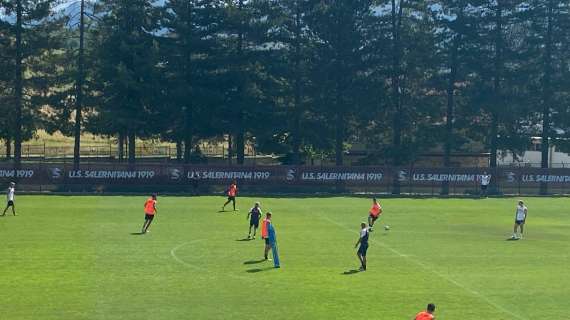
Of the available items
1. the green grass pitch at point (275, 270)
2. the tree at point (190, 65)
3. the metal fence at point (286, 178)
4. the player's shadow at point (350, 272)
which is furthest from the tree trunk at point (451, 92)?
the player's shadow at point (350, 272)

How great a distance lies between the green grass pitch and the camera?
21328mm

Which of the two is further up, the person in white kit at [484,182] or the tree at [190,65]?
the tree at [190,65]

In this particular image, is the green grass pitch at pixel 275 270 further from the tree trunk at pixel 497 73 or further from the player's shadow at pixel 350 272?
the tree trunk at pixel 497 73

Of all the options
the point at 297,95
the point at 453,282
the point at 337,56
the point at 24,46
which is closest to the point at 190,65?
the point at 297,95

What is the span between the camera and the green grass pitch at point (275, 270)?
21.3m

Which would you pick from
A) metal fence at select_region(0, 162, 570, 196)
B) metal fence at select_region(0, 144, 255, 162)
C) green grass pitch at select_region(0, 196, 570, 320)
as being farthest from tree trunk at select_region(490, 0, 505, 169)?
green grass pitch at select_region(0, 196, 570, 320)

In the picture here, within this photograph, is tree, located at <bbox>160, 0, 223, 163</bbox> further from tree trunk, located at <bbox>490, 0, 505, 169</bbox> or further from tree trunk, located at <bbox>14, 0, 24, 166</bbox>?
tree trunk, located at <bbox>490, 0, 505, 169</bbox>

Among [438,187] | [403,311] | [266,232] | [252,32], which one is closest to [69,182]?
[252,32]

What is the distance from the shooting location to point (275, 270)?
26797 millimetres

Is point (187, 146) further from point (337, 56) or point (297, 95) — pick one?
point (337, 56)

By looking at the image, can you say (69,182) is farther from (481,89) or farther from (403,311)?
(403,311)

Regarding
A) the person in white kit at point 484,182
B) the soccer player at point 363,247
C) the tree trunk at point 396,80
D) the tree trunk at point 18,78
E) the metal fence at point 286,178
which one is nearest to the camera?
the soccer player at point 363,247

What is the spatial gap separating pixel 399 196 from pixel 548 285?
35849 mm

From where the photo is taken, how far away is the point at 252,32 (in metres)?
71.4
